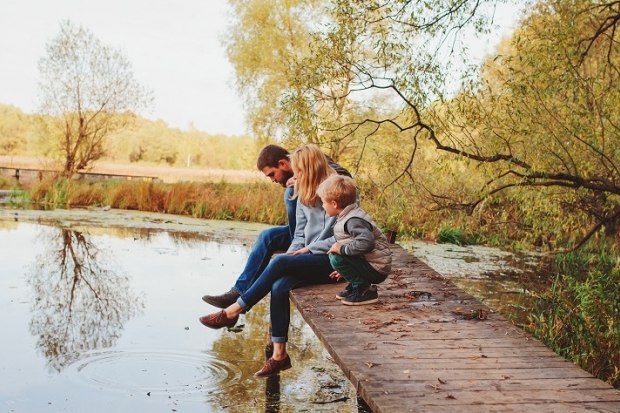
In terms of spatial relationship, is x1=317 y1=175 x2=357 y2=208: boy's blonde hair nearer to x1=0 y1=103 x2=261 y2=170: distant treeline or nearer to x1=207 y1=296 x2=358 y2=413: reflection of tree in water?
x1=207 y1=296 x2=358 y2=413: reflection of tree in water

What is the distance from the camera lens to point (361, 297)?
471cm

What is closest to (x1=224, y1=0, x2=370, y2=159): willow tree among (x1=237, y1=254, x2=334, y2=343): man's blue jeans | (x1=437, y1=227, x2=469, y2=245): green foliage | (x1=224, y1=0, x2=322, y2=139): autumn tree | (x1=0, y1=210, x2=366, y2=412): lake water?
(x1=224, y1=0, x2=322, y2=139): autumn tree

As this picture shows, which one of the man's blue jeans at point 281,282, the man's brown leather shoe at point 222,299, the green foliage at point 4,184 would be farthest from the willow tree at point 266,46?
the man's blue jeans at point 281,282

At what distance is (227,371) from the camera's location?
5.00m

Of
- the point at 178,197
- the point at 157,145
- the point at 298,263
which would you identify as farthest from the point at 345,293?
the point at 157,145

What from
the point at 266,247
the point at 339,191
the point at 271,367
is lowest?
the point at 271,367

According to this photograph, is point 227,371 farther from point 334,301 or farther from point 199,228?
point 199,228

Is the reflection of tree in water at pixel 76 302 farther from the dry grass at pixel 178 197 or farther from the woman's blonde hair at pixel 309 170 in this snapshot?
the dry grass at pixel 178 197

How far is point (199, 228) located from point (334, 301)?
8.31m

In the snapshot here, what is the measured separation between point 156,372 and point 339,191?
1655mm

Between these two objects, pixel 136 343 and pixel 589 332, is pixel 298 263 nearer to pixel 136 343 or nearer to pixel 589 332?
pixel 136 343

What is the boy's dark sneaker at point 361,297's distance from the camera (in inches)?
185

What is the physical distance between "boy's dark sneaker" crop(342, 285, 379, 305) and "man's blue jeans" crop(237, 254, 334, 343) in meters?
0.34

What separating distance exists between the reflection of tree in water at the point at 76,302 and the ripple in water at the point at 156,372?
21cm
